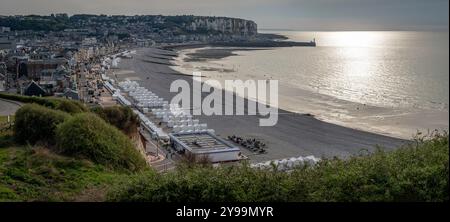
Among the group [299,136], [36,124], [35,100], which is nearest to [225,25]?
[299,136]

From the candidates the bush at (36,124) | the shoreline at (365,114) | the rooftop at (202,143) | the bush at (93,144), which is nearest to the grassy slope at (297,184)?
the bush at (93,144)

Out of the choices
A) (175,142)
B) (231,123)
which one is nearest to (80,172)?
(175,142)

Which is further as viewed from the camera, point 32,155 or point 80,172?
point 32,155

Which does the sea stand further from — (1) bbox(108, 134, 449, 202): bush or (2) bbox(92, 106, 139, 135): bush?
(2) bbox(92, 106, 139, 135): bush

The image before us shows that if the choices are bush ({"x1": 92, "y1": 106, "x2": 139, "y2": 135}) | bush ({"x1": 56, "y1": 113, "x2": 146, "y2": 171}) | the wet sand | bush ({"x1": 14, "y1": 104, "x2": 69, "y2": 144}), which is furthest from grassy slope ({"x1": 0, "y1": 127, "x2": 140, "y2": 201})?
the wet sand

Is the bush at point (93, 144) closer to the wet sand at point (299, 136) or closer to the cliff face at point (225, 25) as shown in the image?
the wet sand at point (299, 136)
